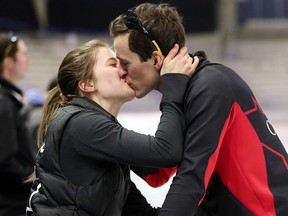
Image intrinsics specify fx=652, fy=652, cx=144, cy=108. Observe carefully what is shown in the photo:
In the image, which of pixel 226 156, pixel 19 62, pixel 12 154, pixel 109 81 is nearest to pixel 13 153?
pixel 12 154

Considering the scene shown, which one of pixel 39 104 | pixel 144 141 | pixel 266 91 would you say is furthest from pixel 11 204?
pixel 266 91

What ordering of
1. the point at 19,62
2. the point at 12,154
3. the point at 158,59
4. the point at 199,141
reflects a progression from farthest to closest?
the point at 19,62 → the point at 12,154 → the point at 158,59 → the point at 199,141

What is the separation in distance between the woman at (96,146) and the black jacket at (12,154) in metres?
1.34

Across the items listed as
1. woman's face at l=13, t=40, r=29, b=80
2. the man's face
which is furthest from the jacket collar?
woman's face at l=13, t=40, r=29, b=80

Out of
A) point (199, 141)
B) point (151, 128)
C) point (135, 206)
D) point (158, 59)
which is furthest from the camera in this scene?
point (151, 128)

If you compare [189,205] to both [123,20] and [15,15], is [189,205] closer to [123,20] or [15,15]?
[123,20]

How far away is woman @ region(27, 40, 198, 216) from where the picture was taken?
181cm

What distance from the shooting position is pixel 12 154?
337 centimetres

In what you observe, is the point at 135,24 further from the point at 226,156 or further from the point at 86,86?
the point at 226,156

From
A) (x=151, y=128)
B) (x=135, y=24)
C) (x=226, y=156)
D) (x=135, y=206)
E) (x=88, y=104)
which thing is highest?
(x=135, y=24)

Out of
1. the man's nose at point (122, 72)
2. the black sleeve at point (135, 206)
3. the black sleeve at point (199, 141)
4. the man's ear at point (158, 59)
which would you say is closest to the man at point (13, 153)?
the black sleeve at point (135, 206)

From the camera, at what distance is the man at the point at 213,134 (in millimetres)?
1767

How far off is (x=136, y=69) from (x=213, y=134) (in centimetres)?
31

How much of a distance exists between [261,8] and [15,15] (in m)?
4.75
